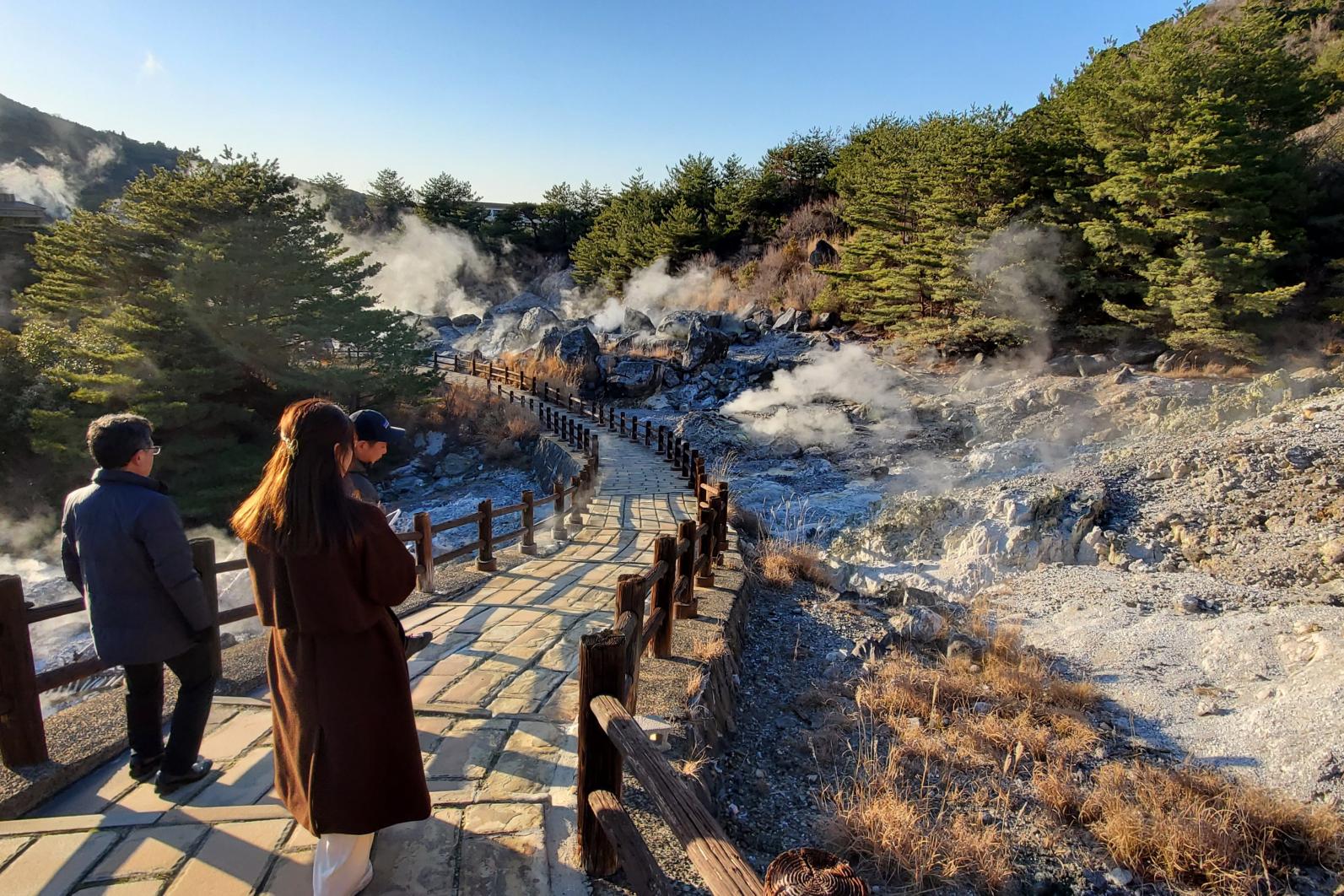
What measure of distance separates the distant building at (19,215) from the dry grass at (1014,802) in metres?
32.4

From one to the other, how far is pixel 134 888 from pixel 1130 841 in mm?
4316

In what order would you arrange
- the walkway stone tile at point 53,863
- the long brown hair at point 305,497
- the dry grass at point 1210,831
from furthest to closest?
1. the dry grass at point 1210,831
2. the walkway stone tile at point 53,863
3. the long brown hair at point 305,497

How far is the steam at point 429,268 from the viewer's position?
1682 inches

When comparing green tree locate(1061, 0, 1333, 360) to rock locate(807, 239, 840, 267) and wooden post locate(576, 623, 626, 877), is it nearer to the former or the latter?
rock locate(807, 239, 840, 267)

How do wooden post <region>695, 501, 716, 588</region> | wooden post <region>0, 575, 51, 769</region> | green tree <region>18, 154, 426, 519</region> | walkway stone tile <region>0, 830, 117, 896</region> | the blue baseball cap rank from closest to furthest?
walkway stone tile <region>0, 830, 117, 896</region>
the blue baseball cap
wooden post <region>0, 575, 51, 769</region>
wooden post <region>695, 501, 716, 588</region>
green tree <region>18, 154, 426, 519</region>

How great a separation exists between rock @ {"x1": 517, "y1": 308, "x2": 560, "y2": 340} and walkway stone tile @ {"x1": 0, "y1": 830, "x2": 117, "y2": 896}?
27755 mm

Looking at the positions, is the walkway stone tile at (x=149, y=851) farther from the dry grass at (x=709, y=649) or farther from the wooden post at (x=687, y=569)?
the wooden post at (x=687, y=569)

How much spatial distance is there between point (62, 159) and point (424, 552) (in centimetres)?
7105

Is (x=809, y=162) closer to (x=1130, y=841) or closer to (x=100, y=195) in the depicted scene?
(x=1130, y=841)

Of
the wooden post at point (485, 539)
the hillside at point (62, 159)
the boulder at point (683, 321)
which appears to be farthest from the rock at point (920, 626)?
the hillside at point (62, 159)

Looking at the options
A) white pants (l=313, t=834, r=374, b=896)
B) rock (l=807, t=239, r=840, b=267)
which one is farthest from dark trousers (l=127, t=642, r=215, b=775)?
rock (l=807, t=239, r=840, b=267)

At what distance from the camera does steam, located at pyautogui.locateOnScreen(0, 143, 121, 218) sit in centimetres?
4391

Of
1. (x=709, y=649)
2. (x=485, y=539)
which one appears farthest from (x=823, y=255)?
(x=709, y=649)

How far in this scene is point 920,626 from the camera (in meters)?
6.22
